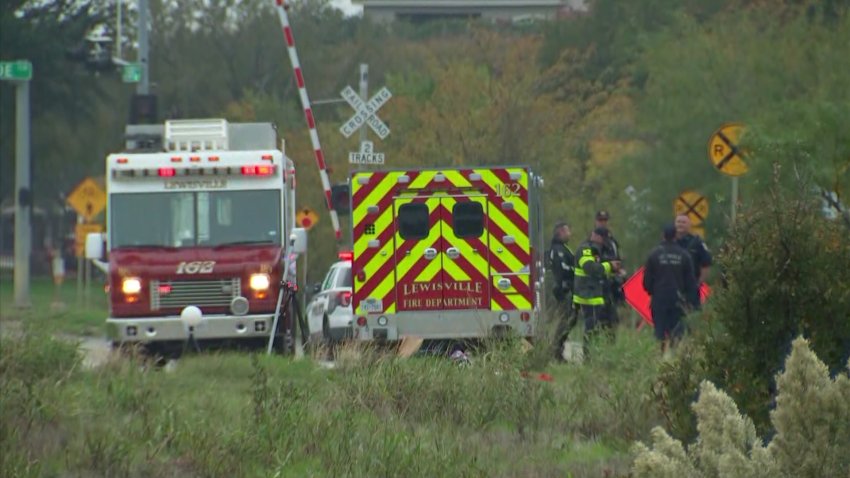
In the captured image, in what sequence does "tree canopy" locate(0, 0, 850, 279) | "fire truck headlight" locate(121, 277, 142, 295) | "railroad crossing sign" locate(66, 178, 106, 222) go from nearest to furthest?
"fire truck headlight" locate(121, 277, 142, 295), "tree canopy" locate(0, 0, 850, 279), "railroad crossing sign" locate(66, 178, 106, 222)

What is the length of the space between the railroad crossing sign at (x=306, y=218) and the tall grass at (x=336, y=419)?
842 inches

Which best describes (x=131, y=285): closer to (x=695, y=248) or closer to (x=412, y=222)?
(x=412, y=222)

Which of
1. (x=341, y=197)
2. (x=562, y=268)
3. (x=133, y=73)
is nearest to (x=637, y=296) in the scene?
(x=562, y=268)

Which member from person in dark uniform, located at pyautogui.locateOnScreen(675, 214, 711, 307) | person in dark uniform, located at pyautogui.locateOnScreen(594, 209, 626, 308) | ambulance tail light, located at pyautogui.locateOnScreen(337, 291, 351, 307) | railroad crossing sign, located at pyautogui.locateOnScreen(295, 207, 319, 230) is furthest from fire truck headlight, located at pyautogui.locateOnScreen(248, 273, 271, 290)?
railroad crossing sign, located at pyautogui.locateOnScreen(295, 207, 319, 230)

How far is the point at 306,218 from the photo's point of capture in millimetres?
36094

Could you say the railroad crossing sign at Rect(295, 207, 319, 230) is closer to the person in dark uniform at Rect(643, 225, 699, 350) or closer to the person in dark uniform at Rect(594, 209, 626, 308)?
the person in dark uniform at Rect(594, 209, 626, 308)

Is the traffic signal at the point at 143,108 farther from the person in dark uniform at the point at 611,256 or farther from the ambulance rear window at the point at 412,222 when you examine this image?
the ambulance rear window at the point at 412,222

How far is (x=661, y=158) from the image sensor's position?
36.5 m

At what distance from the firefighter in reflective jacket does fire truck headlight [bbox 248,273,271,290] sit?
347 cm

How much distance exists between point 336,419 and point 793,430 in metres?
4.17

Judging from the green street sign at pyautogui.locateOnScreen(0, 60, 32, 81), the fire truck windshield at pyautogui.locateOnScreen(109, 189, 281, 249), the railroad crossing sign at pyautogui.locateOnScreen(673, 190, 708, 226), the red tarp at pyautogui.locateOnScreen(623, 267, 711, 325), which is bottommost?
the red tarp at pyautogui.locateOnScreen(623, 267, 711, 325)

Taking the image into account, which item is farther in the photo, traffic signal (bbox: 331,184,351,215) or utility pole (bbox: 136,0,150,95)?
utility pole (bbox: 136,0,150,95)

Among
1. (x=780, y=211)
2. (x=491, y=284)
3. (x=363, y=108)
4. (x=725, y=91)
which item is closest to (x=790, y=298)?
(x=780, y=211)

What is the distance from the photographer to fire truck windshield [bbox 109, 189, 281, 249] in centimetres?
2036
